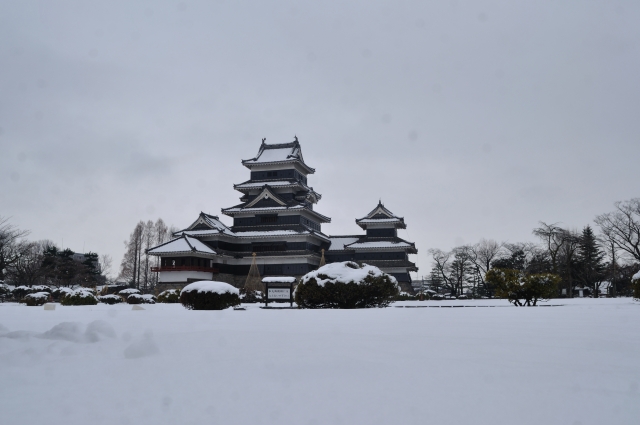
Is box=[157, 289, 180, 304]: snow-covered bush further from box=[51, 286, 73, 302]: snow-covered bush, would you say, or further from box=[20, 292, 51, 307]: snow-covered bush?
box=[20, 292, 51, 307]: snow-covered bush

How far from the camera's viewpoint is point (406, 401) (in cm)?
346

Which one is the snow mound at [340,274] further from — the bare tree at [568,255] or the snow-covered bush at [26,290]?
the bare tree at [568,255]

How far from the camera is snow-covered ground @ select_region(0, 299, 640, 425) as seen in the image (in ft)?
10.6

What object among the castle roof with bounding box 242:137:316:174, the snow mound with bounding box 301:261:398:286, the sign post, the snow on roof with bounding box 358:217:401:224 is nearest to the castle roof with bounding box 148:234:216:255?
the castle roof with bounding box 242:137:316:174

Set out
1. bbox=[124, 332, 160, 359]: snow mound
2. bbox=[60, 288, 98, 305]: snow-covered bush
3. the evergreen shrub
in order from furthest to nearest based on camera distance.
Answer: the evergreen shrub → bbox=[60, 288, 98, 305]: snow-covered bush → bbox=[124, 332, 160, 359]: snow mound

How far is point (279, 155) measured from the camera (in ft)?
167

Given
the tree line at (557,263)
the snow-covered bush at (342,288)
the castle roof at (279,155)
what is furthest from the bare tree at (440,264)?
the snow-covered bush at (342,288)

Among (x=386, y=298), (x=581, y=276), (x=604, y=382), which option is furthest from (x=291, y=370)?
(x=581, y=276)

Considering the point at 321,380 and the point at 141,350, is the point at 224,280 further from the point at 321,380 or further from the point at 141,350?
the point at 321,380

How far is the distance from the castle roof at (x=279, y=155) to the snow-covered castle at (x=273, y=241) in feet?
0.43

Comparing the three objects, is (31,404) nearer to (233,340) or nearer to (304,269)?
(233,340)

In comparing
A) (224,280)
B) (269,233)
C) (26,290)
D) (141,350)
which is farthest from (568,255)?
(141,350)

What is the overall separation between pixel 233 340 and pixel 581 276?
53383mm

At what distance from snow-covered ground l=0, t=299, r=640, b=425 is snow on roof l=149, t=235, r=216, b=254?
38.0m
